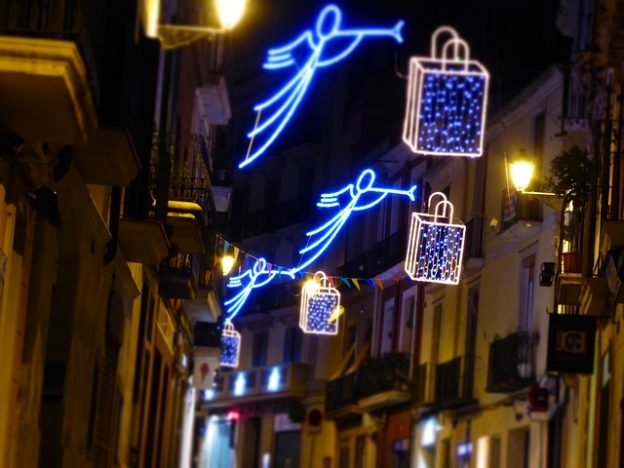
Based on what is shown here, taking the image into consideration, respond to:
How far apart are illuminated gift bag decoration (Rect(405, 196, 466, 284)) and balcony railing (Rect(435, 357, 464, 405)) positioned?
7777 millimetres

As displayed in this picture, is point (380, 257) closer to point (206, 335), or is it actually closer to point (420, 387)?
point (420, 387)

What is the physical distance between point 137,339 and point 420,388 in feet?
42.9

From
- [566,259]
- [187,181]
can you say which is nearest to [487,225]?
[566,259]

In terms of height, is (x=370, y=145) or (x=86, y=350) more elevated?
(x=370, y=145)

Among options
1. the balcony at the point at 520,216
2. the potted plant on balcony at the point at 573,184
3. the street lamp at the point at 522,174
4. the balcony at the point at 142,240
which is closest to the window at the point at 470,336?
the balcony at the point at 520,216

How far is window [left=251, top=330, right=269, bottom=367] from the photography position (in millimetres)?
48812

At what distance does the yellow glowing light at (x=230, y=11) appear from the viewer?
1000 centimetres

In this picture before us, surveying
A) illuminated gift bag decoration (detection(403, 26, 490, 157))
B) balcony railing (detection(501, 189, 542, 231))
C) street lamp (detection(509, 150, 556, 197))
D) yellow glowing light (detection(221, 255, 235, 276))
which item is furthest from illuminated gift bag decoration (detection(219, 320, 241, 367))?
illuminated gift bag decoration (detection(403, 26, 490, 157))

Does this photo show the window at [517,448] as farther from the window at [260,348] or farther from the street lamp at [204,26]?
the window at [260,348]

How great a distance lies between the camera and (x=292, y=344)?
47000 mm

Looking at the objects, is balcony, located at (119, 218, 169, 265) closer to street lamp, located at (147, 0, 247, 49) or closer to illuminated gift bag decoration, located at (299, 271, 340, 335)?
street lamp, located at (147, 0, 247, 49)

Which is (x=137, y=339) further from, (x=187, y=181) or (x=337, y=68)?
(x=337, y=68)

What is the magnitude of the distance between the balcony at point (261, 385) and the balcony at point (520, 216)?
1952cm

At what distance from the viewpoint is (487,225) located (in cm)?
2761
